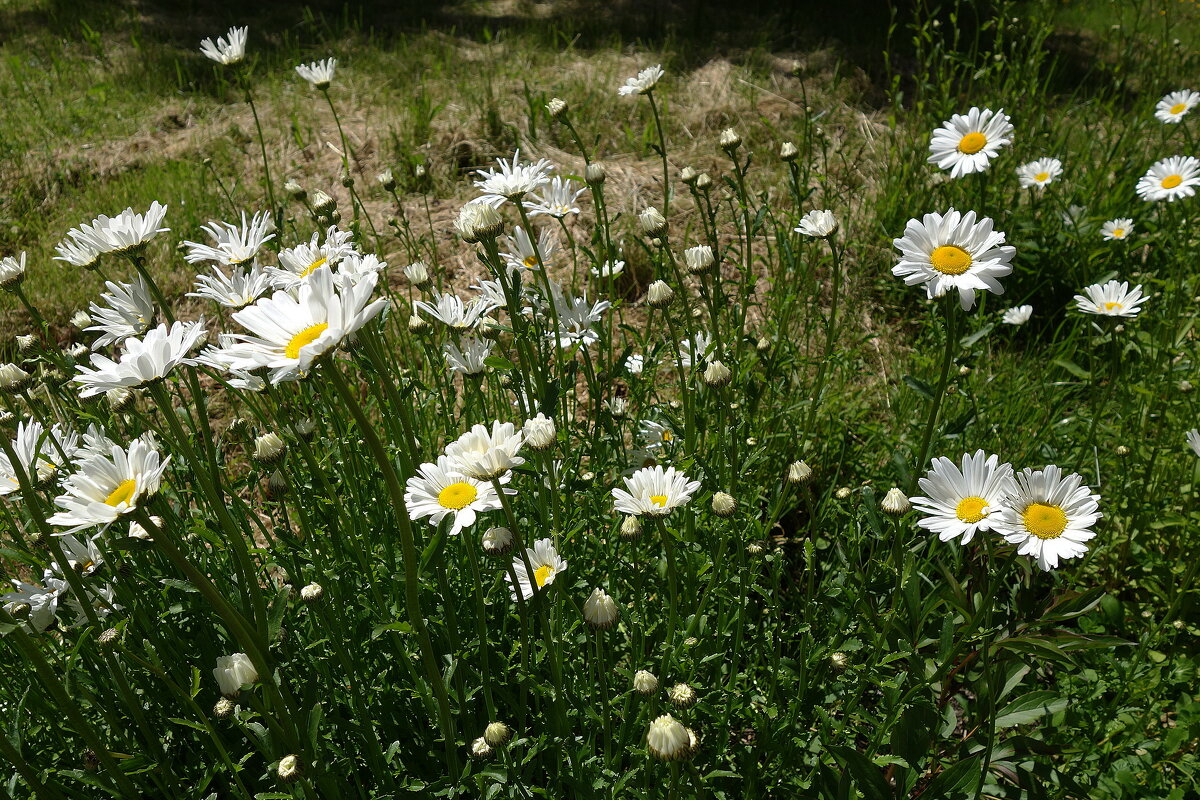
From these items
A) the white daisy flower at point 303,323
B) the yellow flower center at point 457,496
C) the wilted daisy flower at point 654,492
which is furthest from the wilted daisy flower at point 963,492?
the white daisy flower at point 303,323

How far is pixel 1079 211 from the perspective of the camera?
12.7 ft

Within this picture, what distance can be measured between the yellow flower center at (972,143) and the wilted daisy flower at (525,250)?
1403mm

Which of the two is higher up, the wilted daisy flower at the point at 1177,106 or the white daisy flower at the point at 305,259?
the white daisy flower at the point at 305,259

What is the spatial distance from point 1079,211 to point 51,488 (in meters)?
4.13

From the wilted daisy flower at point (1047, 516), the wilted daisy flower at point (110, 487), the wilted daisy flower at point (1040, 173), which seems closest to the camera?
the wilted daisy flower at point (110, 487)

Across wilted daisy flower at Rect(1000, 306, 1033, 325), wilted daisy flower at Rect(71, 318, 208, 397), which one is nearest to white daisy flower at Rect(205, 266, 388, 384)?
wilted daisy flower at Rect(71, 318, 208, 397)

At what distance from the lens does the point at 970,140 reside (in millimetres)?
2754

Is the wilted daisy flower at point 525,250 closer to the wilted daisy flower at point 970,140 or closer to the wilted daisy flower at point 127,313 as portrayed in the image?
the wilted daisy flower at point 127,313

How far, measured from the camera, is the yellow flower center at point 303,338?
4.07 feet

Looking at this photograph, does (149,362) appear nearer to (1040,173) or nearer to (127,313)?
(127,313)

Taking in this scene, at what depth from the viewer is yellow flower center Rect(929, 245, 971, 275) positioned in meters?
1.71

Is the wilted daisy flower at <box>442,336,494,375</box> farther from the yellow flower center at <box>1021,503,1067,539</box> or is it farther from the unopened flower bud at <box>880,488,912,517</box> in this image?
the yellow flower center at <box>1021,503,1067,539</box>

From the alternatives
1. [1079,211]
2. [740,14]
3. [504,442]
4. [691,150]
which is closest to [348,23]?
[740,14]

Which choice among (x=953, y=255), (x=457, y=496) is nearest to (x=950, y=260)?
(x=953, y=255)
